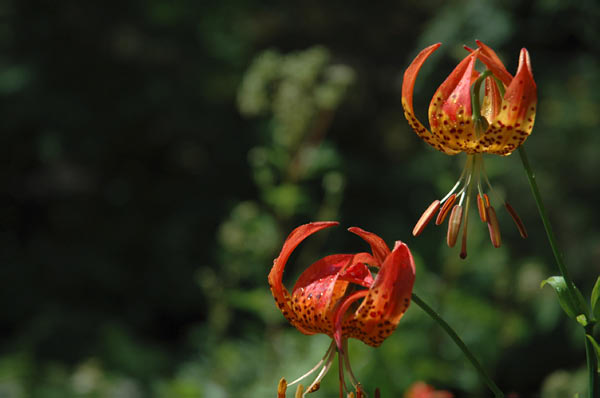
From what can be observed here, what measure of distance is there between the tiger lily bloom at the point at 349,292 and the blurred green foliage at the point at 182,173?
2.02 m

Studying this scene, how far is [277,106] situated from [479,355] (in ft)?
3.32

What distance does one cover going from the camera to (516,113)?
3.22 feet

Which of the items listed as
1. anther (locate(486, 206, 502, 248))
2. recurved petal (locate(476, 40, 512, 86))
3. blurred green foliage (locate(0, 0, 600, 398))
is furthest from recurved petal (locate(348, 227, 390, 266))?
blurred green foliage (locate(0, 0, 600, 398))

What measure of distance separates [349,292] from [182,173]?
12.8ft

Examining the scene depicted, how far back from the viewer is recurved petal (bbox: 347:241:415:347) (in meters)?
0.95

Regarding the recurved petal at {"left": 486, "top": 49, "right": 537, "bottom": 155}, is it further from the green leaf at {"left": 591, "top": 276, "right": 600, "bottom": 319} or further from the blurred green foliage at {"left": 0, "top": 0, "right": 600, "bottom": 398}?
the blurred green foliage at {"left": 0, "top": 0, "right": 600, "bottom": 398}

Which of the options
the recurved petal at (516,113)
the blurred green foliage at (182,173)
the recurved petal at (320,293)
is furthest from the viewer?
the blurred green foliage at (182,173)

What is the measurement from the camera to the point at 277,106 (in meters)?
2.35

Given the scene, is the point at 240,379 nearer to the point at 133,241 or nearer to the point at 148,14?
the point at 133,241

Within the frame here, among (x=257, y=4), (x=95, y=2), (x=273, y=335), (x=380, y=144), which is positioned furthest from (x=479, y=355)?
(x=95, y=2)

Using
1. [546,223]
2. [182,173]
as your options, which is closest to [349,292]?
[546,223]

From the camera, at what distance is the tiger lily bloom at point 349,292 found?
0.96 metres

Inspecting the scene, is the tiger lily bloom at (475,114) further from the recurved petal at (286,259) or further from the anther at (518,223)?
the recurved petal at (286,259)

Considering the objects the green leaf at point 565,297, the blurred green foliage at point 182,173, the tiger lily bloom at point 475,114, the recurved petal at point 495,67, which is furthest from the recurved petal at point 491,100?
the blurred green foliage at point 182,173
